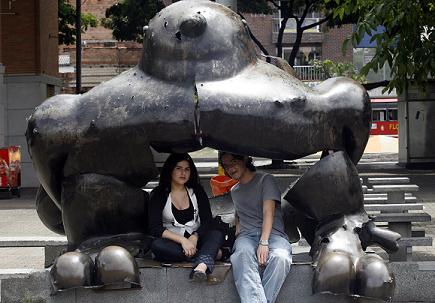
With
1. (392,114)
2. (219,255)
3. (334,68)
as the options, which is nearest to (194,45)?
(219,255)

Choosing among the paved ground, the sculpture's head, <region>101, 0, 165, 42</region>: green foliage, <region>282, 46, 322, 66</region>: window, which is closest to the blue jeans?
the sculpture's head

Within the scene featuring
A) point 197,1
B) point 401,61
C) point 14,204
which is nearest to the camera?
point 197,1

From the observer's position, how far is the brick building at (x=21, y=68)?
21.4m

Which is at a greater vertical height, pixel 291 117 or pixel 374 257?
pixel 291 117

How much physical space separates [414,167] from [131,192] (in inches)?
785

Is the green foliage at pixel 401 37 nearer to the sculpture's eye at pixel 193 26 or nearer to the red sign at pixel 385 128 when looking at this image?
the sculpture's eye at pixel 193 26

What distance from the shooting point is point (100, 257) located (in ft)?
17.0

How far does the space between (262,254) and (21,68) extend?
17.2 meters

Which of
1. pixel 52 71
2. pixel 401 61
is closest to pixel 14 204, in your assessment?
pixel 52 71

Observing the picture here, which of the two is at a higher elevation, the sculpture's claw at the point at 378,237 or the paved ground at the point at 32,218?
the sculpture's claw at the point at 378,237

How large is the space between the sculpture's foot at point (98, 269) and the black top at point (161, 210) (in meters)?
0.52

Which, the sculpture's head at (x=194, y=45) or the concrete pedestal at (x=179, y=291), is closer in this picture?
the concrete pedestal at (x=179, y=291)

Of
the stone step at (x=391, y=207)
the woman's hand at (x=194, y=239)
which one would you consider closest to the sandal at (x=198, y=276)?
the woman's hand at (x=194, y=239)

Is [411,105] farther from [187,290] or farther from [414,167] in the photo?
[187,290]
